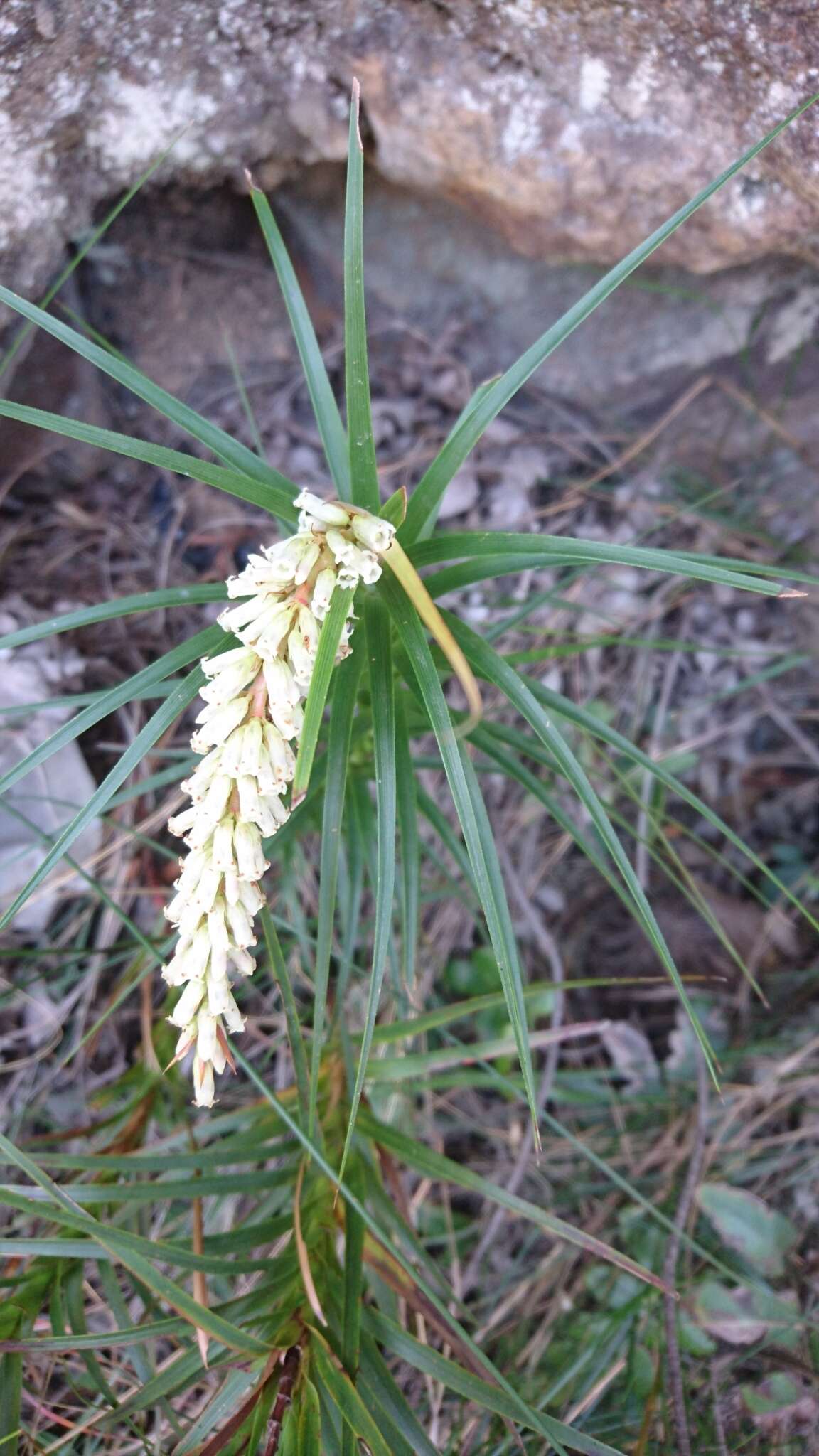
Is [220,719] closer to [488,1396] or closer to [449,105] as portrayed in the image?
[488,1396]

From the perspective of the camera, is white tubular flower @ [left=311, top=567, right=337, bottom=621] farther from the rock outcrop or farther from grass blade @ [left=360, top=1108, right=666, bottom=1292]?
the rock outcrop

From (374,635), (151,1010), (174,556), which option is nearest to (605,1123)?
(151,1010)

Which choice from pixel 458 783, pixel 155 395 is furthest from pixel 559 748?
pixel 155 395

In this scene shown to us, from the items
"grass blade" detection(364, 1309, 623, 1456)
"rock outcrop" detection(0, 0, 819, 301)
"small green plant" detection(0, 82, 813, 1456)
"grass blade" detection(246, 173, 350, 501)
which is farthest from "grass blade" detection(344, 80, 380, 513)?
"grass blade" detection(364, 1309, 623, 1456)

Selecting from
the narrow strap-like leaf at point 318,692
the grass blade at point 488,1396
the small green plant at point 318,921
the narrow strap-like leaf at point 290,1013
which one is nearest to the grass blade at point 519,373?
the small green plant at point 318,921

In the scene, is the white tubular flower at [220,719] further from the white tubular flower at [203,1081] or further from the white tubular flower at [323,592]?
the white tubular flower at [203,1081]

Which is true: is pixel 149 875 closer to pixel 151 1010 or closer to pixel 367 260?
pixel 151 1010

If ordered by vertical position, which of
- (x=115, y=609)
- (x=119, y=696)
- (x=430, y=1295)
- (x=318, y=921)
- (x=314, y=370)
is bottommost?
(x=430, y=1295)
